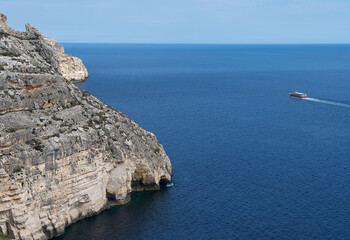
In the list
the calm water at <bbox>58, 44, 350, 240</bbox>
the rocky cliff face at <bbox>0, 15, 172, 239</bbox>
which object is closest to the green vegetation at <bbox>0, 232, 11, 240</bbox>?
the rocky cliff face at <bbox>0, 15, 172, 239</bbox>

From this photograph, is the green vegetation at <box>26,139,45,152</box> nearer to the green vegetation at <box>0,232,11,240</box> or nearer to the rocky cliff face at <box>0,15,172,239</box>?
the rocky cliff face at <box>0,15,172,239</box>

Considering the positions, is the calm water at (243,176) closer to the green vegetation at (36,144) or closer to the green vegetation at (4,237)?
the green vegetation at (4,237)

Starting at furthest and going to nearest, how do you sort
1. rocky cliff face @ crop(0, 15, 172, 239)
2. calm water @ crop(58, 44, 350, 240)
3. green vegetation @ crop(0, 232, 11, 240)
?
calm water @ crop(58, 44, 350, 240) < rocky cliff face @ crop(0, 15, 172, 239) < green vegetation @ crop(0, 232, 11, 240)

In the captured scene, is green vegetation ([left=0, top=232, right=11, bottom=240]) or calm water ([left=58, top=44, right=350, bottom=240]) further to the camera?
calm water ([left=58, top=44, right=350, bottom=240])

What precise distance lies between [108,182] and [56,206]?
11201mm

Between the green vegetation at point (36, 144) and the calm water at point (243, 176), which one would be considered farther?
the calm water at point (243, 176)

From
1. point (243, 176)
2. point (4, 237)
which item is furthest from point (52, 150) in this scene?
point (243, 176)

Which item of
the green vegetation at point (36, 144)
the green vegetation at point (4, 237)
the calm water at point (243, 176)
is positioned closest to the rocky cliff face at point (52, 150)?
the green vegetation at point (36, 144)

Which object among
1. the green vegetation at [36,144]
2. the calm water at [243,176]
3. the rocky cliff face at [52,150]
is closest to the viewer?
the rocky cliff face at [52,150]

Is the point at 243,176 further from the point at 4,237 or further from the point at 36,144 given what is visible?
the point at 4,237

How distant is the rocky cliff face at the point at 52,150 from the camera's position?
51062mm

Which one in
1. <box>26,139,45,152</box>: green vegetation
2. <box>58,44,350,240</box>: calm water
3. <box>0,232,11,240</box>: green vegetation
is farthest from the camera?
<box>58,44,350,240</box>: calm water

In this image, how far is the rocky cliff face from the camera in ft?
168

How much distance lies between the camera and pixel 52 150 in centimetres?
5438
